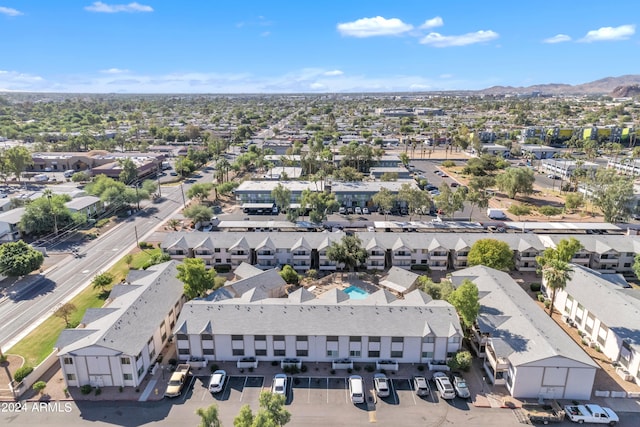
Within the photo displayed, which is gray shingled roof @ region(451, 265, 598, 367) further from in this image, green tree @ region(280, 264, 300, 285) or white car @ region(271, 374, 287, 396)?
green tree @ region(280, 264, 300, 285)

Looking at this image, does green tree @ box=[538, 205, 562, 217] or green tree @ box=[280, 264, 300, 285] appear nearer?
green tree @ box=[280, 264, 300, 285]

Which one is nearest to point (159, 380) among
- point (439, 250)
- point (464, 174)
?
point (439, 250)

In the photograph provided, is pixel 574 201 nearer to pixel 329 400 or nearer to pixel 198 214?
pixel 329 400

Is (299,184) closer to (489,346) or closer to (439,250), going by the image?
(439,250)

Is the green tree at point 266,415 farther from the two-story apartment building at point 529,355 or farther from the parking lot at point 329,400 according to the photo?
the two-story apartment building at point 529,355

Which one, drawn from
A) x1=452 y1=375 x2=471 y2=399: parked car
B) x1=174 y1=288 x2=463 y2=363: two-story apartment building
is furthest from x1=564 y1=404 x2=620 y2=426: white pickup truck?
x1=174 y1=288 x2=463 y2=363: two-story apartment building

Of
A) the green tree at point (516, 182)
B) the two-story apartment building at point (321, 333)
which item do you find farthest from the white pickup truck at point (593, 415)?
the green tree at point (516, 182)

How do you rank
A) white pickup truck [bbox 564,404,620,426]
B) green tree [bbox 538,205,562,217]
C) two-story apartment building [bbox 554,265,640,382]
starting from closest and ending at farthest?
white pickup truck [bbox 564,404,620,426] < two-story apartment building [bbox 554,265,640,382] < green tree [bbox 538,205,562,217]
